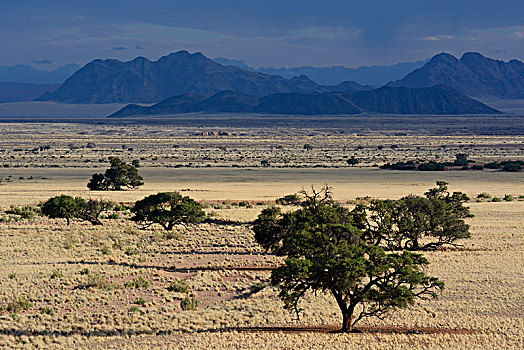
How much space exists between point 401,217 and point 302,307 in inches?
490

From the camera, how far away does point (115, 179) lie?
5962 centimetres

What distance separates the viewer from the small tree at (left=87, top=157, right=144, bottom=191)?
58875 millimetres

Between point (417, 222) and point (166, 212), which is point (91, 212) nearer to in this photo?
point (166, 212)

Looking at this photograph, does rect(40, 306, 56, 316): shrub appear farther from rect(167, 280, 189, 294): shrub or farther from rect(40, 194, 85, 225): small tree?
rect(40, 194, 85, 225): small tree

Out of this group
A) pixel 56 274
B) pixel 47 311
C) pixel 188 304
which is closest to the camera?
pixel 47 311

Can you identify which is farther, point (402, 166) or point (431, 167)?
point (402, 166)

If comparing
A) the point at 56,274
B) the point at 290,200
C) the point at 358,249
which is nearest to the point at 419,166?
the point at 290,200

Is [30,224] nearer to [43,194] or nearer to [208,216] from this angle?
[208,216]

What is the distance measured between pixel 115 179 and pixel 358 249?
43.1 metres

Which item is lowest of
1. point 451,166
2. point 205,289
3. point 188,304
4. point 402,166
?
point 402,166

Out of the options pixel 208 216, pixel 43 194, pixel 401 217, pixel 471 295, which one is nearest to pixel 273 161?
pixel 43 194

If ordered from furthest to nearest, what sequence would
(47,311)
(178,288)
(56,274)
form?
(56,274)
(178,288)
(47,311)

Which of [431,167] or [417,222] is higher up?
[417,222]

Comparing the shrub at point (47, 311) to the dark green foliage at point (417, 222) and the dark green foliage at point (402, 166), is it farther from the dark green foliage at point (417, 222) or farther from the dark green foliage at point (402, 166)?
the dark green foliage at point (402, 166)
